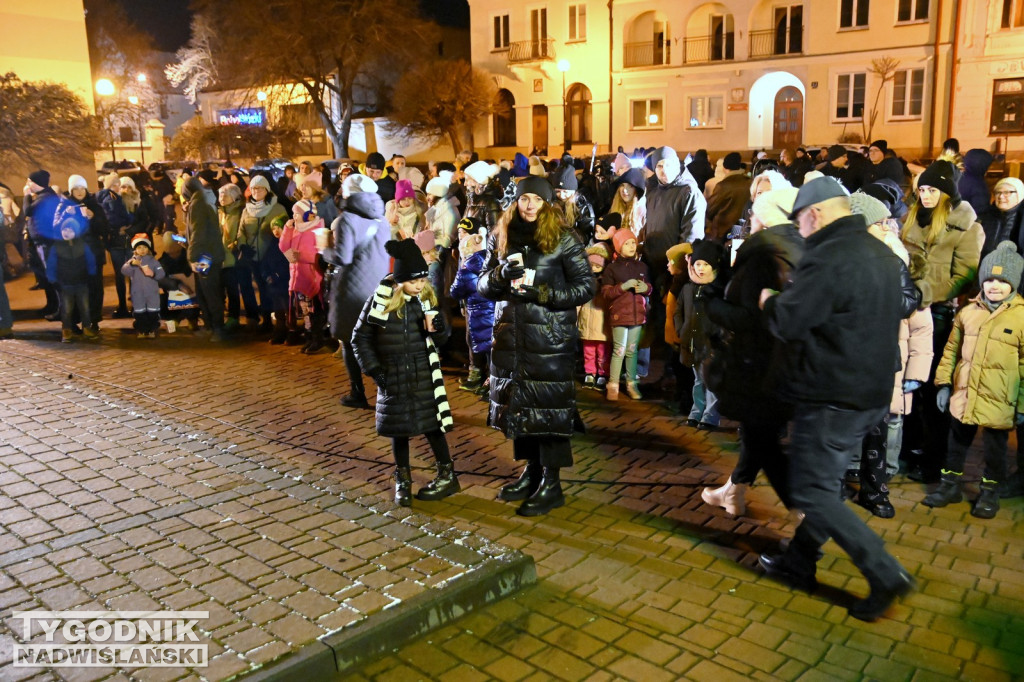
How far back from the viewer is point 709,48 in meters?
39.3

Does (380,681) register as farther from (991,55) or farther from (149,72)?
(149,72)

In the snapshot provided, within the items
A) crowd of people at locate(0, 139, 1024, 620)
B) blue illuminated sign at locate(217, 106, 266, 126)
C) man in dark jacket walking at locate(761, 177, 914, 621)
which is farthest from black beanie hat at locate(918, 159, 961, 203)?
blue illuminated sign at locate(217, 106, 266, 126)

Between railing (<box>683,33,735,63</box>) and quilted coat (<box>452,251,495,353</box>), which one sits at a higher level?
railing (<box>683,33,735,63</box>)

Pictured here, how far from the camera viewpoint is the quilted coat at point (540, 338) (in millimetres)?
5664

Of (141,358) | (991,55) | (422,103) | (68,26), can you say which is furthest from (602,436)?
(422,103)

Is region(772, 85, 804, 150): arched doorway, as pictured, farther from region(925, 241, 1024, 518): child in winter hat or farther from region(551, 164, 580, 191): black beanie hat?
region(925, 241, 1024, 518): child in winter hat

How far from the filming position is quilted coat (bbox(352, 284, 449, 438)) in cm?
591

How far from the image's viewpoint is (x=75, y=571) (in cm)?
491

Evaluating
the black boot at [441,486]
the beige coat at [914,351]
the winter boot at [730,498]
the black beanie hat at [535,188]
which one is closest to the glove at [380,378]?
the black boot at [441,486]

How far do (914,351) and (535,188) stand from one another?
294 centimetres

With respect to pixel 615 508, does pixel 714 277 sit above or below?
above

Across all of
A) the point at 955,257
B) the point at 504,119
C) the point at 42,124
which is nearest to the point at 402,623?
the point at 955,257

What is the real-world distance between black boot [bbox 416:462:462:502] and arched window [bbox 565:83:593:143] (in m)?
39.0

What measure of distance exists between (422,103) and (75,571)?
4089cm
